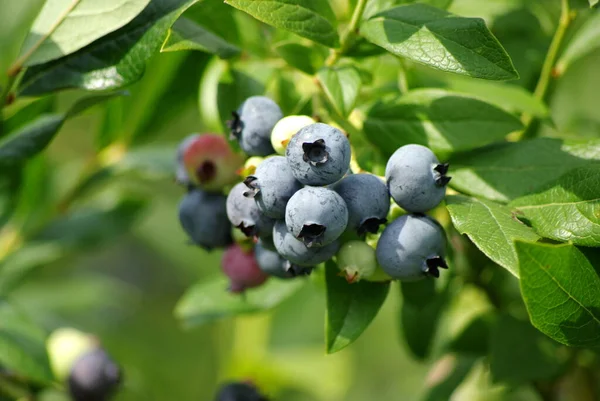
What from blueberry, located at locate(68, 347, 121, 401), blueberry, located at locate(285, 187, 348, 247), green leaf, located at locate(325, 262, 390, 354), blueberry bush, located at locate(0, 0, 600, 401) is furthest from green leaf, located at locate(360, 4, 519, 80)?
blueberry, located at locate(68, 347, 121, 401)

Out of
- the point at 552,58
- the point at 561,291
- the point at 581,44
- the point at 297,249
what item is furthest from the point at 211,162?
the point at 581,44

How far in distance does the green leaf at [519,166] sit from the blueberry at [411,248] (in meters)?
0.20

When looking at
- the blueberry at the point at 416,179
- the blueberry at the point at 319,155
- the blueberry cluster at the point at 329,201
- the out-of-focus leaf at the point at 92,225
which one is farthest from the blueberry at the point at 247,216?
the out-of-focus leaf at the point at 92,225

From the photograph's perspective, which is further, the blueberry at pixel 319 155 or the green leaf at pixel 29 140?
the green leaf at pixel 29 140

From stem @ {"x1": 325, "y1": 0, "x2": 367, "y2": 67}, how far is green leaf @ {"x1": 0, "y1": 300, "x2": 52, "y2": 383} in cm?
95

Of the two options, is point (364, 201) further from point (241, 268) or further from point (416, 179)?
point (241, 268)

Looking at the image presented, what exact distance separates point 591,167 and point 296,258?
483mm

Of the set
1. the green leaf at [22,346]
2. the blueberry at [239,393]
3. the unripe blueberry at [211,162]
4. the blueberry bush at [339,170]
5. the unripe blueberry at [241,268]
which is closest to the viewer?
the blueberry bush at [339,170]

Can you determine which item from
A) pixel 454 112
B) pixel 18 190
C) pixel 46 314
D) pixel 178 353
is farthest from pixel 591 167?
pixel 178 353

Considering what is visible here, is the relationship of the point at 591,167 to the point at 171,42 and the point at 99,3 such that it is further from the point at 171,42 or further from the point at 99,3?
the point at 99,3

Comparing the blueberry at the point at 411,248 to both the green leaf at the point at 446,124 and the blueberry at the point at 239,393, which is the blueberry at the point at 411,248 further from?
the blueberry at the point at 239,393

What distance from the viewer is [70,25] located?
140 centimetres

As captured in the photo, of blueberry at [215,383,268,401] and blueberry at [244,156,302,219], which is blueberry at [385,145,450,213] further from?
blueberry at [215,383,268,401]

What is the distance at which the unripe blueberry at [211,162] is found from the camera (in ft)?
4.51
